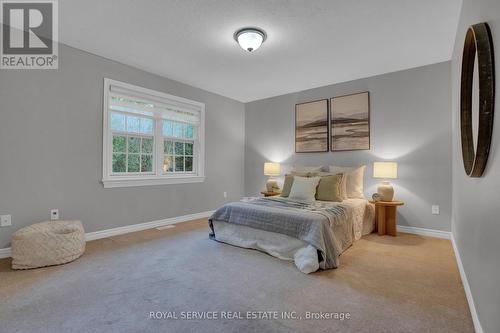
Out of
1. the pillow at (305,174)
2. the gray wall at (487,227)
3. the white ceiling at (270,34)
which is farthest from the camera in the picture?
the pillow at (305,174)

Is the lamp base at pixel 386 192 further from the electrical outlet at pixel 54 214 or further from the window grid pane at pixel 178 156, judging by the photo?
the electrical outlet at pixel 54 214

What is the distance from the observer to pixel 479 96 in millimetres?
1379

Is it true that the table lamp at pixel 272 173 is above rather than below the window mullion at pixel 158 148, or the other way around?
below

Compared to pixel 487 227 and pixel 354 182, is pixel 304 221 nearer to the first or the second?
pixel 487 227

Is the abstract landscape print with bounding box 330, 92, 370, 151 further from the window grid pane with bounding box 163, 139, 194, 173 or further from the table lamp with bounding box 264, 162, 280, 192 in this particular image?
the window grid pane with bounding box 163, 139, 194, 173

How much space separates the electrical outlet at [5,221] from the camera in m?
2.68

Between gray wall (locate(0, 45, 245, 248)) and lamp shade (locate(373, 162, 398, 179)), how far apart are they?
10.9 feet

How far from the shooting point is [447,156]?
349 cm

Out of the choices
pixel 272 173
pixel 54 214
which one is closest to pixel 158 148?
pixel 54 214

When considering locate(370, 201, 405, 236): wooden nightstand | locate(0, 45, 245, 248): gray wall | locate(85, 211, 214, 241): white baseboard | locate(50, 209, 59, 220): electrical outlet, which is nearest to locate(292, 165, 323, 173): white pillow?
locate(370, 201, 405, 236): wooden nightstand

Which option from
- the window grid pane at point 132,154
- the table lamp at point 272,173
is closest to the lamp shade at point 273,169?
the table lamp at point 272,173

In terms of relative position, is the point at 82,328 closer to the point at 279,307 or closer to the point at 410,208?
the point at 279,307

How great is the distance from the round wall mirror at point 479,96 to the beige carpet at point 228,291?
107 cm

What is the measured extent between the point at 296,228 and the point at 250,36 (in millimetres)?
2142
